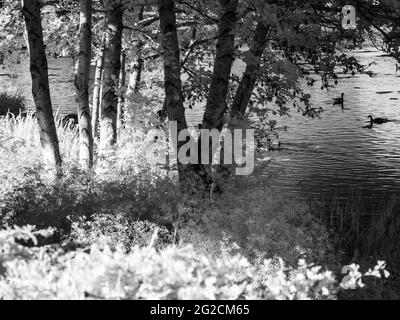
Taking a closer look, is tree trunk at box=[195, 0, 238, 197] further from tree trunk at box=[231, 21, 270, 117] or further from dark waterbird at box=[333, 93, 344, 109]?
dark waterbird at box=[333, 93, 344, 109]

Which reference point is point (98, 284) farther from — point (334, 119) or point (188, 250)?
point (334, 119)

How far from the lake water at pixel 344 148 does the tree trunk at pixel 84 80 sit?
3503 millimetres

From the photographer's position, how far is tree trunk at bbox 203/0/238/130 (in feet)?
34.1

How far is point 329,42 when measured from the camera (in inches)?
452

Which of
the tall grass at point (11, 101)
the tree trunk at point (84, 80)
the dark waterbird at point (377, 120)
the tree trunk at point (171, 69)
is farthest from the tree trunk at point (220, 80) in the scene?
the dark waterbird at point (377, 120)

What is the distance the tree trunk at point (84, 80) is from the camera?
38.7ft

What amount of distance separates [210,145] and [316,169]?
Answer: 10.6 m

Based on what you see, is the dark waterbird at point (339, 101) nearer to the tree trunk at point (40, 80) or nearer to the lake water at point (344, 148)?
the lake water at point (344, 148)

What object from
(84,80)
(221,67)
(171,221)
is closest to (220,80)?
(221,67)

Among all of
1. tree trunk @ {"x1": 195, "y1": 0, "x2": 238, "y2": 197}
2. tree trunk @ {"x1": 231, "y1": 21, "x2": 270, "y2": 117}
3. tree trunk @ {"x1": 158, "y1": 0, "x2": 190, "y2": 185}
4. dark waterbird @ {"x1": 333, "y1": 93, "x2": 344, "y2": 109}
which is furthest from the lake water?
tree trunk @ {"x1": 158, "y1": 0, "x2": 190, "y2": 185}
